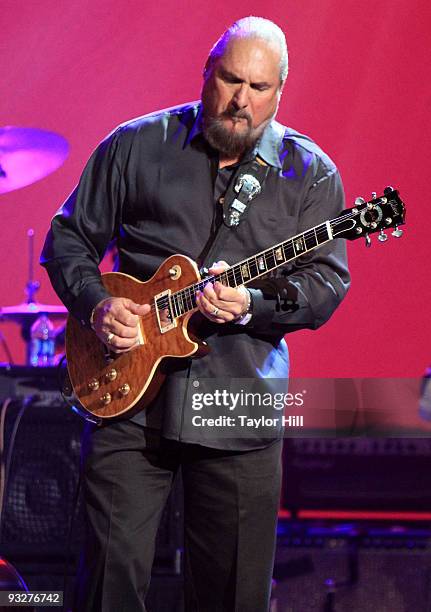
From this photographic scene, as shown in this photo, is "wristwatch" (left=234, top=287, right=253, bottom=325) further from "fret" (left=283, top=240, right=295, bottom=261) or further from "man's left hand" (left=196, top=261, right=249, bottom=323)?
"fret" (left=283, top=240, right=295, bottom=261)

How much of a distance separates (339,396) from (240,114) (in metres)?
1.33

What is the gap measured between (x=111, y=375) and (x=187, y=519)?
471mm

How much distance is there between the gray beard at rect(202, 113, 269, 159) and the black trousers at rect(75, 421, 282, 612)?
2.74ft

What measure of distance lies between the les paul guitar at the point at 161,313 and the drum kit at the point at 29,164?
1633 millimetres

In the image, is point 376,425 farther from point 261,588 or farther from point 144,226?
point 144,226

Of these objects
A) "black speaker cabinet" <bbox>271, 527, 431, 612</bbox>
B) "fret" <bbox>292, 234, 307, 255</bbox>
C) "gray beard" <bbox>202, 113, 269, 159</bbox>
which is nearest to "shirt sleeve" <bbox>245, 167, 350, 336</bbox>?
"fret" <bbox>292, 234, 307, 255</bbox>

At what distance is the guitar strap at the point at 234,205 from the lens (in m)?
2.69

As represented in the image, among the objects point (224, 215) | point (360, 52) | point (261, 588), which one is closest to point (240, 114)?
point (224, 215)

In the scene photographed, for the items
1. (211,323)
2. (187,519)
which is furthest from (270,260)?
(187,519)

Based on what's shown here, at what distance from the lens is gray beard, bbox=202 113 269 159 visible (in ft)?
8.85

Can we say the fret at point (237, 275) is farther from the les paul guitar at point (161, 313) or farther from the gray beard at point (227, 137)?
the gray beard at point (227, 137)

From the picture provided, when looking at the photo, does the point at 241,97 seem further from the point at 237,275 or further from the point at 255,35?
the point at 237,275

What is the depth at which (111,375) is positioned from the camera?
2.76 meters

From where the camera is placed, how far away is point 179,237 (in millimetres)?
2730
